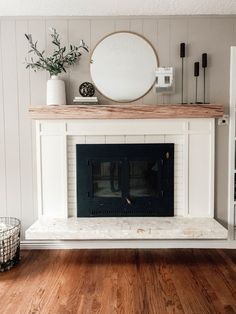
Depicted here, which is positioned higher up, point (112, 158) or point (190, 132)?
point (190, 132)

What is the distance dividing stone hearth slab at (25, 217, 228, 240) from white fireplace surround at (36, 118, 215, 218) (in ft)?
0.79

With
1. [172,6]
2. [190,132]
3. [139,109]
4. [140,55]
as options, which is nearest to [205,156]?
[190,132]

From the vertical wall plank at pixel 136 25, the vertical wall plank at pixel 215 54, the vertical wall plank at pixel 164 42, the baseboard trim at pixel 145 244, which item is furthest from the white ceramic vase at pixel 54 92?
the baseboard trim at pixel 145 244

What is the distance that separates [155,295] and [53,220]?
1.23m

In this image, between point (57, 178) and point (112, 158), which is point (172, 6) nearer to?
point (112, 158)

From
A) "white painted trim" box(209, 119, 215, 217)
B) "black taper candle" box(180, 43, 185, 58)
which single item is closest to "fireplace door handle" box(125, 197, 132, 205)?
"white painted trim" box(209, 119, 215, 217)

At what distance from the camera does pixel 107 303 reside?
2.21 meters

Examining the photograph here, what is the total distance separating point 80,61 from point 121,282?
6.68 feet

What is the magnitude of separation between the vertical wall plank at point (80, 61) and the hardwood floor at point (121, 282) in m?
1.55

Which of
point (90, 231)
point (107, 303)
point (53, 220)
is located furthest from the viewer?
point (53, 220)

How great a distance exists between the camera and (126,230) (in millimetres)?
2758

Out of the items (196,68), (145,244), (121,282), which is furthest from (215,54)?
(121,282)

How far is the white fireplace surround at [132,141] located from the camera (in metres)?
3.08

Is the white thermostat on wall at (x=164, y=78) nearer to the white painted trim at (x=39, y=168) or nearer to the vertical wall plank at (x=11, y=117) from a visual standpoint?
the white painted trim at (x=39, y=168)
